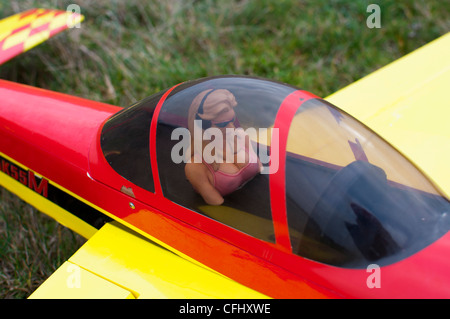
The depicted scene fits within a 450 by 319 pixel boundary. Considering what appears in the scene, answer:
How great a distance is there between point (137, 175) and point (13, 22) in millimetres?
2648

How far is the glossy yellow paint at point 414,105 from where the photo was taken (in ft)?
8.42

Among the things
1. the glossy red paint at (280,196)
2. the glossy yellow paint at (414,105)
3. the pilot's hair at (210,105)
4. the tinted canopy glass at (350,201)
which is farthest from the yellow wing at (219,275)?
the pilot's hair at (210,105)

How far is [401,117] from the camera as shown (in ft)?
9.63

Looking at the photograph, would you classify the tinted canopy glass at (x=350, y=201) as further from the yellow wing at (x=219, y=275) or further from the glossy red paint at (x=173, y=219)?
the yellow wing at (x=219, y=275)

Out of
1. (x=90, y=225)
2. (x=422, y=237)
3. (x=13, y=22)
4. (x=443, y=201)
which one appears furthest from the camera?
(x=13, y=22)

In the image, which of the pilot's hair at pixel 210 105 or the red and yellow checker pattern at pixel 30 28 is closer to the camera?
the pilot's hair at pixel 210 105

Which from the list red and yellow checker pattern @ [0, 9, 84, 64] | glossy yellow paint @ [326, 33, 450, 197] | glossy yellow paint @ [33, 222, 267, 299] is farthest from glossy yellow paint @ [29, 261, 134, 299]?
red and yellow checker pattern @ [0, 9, 84, 64]

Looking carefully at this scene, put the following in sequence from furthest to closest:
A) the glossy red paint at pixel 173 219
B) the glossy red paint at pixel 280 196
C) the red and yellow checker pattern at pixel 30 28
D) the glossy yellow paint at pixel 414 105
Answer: the red and yellow checker pattern at pixel 30 28 < the glossy yellow paint at pixel 414 105 < the glossy red paint at pixel 280 196 < the glossy red paint at pixel 173 219

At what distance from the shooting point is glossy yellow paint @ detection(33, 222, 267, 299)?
185cm

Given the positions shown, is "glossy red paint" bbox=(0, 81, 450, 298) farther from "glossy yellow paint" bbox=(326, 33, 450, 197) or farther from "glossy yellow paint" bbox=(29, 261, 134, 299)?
"glossy yellow paint" bbox=(326, 33, 450, 197)

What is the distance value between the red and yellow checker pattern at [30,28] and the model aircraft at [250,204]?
3.89ft

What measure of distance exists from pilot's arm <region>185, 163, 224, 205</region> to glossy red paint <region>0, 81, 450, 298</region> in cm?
11

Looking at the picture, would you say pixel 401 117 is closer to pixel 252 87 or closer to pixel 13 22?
pixel 252 87
